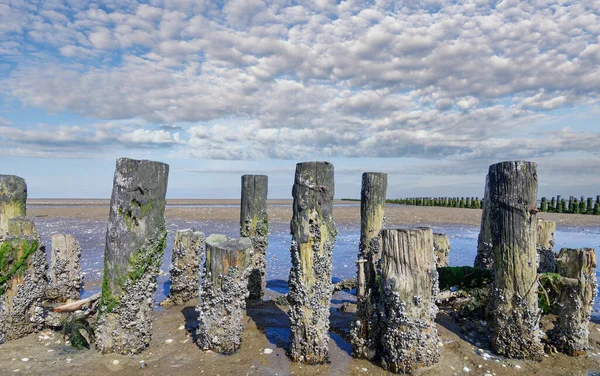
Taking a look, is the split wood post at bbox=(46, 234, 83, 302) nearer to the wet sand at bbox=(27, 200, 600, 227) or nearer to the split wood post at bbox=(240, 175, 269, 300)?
the split wood post at bbox=(240, 175, 269, 300)

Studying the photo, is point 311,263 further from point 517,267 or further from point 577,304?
point 577,304

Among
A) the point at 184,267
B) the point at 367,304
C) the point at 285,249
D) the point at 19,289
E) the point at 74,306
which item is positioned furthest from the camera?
the point at 285,249

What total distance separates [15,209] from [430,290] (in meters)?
8.52

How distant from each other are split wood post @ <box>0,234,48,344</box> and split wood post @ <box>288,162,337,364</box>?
4.64m

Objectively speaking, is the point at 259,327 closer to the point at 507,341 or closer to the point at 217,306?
the point at 217,306

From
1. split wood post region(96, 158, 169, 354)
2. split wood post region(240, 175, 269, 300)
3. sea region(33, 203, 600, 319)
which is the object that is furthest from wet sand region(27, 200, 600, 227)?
split wood post region(96, 158, 169, 354)

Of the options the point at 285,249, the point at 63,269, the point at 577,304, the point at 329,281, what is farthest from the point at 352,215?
the point at 329,281

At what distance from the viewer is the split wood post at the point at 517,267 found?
583cm

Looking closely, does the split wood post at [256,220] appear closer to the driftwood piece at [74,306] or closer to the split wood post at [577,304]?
the driftwood piece at [74,306]

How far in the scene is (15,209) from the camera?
27.2 feet

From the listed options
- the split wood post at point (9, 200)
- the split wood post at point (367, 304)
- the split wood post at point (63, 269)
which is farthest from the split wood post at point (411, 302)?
the split wood post at point (9, 200)

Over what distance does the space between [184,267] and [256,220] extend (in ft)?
6.27

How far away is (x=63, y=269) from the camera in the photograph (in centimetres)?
880

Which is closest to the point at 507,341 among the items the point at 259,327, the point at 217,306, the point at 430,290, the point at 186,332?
the point at 430,290
